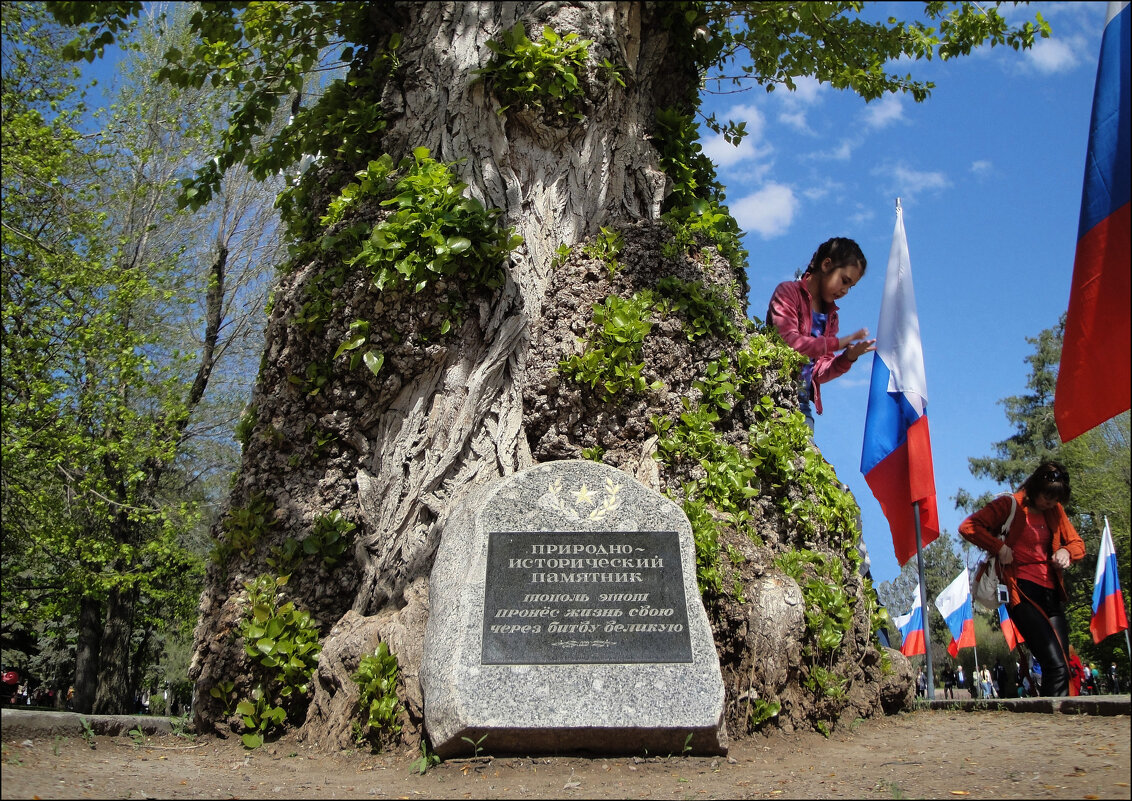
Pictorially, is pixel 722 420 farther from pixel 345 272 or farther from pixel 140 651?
pixel 140 651

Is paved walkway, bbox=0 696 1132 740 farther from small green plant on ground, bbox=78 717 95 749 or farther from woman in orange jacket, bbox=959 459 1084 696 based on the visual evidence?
woman in orange jacket, bbox=959 459 1084 696

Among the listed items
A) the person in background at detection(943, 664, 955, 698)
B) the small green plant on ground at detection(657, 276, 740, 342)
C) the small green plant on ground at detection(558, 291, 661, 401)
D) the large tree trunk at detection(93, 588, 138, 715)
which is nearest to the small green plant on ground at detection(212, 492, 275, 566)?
the small green plant on ground at detection(558, 291, 661, 401)

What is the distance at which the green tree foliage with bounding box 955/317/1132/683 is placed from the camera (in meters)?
22.1

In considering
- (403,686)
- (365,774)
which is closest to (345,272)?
(403,686)

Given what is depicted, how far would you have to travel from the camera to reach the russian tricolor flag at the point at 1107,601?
840 cm

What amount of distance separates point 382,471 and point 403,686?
1.47 metres

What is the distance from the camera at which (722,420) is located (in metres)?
5.67

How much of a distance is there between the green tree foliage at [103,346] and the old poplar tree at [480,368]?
663 cm

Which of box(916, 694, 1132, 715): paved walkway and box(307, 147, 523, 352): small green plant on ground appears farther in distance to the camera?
box(307, 147, 523, 352): small green plant on ground

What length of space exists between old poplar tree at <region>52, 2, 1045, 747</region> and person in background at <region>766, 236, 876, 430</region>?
1.36ft

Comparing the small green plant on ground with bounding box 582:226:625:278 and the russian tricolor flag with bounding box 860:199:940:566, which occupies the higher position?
the small green plant on ground with bounding box 582:226:625:278

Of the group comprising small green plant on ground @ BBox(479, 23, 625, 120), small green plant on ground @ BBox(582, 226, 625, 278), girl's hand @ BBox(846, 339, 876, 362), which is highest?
small green plant on ground @ BBox(479, 23, 625, 120)

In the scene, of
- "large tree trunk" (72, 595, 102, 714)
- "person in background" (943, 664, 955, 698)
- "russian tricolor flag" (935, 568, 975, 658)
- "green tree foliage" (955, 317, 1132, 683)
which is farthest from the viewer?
"person in background" (943, 664, 955, 698)

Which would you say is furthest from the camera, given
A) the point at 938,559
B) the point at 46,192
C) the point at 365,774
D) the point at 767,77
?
the point at 938,559
